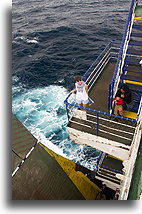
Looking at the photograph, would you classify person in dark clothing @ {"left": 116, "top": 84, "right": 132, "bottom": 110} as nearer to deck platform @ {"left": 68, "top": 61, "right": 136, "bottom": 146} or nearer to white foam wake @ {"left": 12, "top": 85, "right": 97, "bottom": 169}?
deck platform @ {"left": 68, "top": 61, "right": 136, "bottom": 146}

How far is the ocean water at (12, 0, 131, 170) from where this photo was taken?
17.2m

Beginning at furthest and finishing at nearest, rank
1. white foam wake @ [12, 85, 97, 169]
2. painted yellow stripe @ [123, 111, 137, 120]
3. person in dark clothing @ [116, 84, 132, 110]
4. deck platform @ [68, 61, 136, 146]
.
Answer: white foam wake @ [12, 85, 97, 169] → painted yellow stripe @ [123, 111, 137, 120] → person in dark clothing @ [116, 84, 132, 110] → deck platform @ [68, 61, 136, 146]

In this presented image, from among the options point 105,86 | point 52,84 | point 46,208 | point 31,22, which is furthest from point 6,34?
point 31,22

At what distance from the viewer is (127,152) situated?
8.17 metres

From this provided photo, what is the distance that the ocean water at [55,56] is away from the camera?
678 inches

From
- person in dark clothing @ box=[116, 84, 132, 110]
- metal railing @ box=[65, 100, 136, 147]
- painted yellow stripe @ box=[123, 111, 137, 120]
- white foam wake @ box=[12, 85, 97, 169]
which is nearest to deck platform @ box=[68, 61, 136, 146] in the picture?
metal railing @ box=[65, 100, 136, 147]

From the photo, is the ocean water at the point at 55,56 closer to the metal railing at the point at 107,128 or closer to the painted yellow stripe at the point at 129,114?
the metal railing at the point at 107,128

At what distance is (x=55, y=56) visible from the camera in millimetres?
25969

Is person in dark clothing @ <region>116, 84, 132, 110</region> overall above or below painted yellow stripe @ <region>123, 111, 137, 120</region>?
above

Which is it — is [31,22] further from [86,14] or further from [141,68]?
[141,68]

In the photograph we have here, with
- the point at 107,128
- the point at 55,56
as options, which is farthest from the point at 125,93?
the point at 55,56

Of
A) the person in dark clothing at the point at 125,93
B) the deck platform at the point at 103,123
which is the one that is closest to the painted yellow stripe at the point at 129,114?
the deck platform at the point at 103,123

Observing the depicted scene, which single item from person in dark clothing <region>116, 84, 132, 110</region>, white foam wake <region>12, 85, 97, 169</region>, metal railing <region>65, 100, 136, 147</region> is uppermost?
person in dark clothing <region>116, 84, 132, 110</region>

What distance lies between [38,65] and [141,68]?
52.0 feet
